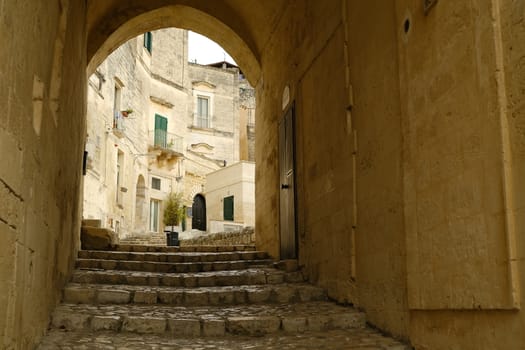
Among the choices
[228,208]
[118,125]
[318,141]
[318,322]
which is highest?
[118,125]

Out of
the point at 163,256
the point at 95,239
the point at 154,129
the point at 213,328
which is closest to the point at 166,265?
the point at 163,256

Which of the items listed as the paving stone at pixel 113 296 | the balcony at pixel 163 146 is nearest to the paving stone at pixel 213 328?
the paving stone at pixel 113 296

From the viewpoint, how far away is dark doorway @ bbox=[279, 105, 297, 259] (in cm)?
762

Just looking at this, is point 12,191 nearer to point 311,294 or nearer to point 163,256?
point 311,294

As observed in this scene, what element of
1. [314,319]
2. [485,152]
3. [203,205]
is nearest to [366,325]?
[314,319]

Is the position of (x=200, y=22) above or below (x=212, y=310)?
above

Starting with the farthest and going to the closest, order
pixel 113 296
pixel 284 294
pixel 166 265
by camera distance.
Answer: pixel 166 265 → pixel 284 294 → pixel 113 296

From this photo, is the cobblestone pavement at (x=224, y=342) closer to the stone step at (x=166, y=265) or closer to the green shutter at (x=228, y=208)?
the stone step at (x=166, y=265)

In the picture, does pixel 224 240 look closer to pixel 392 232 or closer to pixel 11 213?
pixel 392 232

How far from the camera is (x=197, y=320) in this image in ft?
16.5

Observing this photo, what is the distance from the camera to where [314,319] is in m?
5.14

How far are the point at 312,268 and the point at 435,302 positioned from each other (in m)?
2.97

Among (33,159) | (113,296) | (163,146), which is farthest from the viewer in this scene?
(163,146)

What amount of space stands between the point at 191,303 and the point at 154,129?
22.6m
